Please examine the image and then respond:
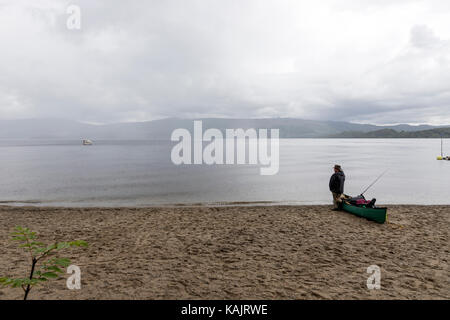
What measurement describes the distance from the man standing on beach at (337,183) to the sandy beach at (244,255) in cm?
122

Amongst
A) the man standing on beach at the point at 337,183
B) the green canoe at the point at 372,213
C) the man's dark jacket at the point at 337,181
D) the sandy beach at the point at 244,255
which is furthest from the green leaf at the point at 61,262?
the man's dark jacket at the point at 337,181

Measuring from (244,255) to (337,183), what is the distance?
900 centimetres

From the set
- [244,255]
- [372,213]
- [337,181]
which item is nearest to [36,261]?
[244,255]

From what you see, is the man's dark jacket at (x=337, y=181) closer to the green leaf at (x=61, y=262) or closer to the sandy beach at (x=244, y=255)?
the sandy beach at (x=244, y=255)

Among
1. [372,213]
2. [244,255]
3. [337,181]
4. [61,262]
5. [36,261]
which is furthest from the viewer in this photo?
[337,181]

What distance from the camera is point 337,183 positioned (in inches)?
616

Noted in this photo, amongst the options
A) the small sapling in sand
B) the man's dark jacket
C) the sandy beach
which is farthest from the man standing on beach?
the small sapling in sand

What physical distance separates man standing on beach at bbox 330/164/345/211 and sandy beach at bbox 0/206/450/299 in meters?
1.22

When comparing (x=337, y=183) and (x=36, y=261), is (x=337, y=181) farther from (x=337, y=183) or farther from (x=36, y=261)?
(x=36, y=261)

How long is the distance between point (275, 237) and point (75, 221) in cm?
1133

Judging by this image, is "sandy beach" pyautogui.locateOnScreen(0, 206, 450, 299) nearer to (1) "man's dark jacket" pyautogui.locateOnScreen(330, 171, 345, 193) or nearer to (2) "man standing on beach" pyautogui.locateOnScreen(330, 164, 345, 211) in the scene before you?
(2) "man standing on beach" pyautogui.locateOnScreen(330, 164, 345, 211)
